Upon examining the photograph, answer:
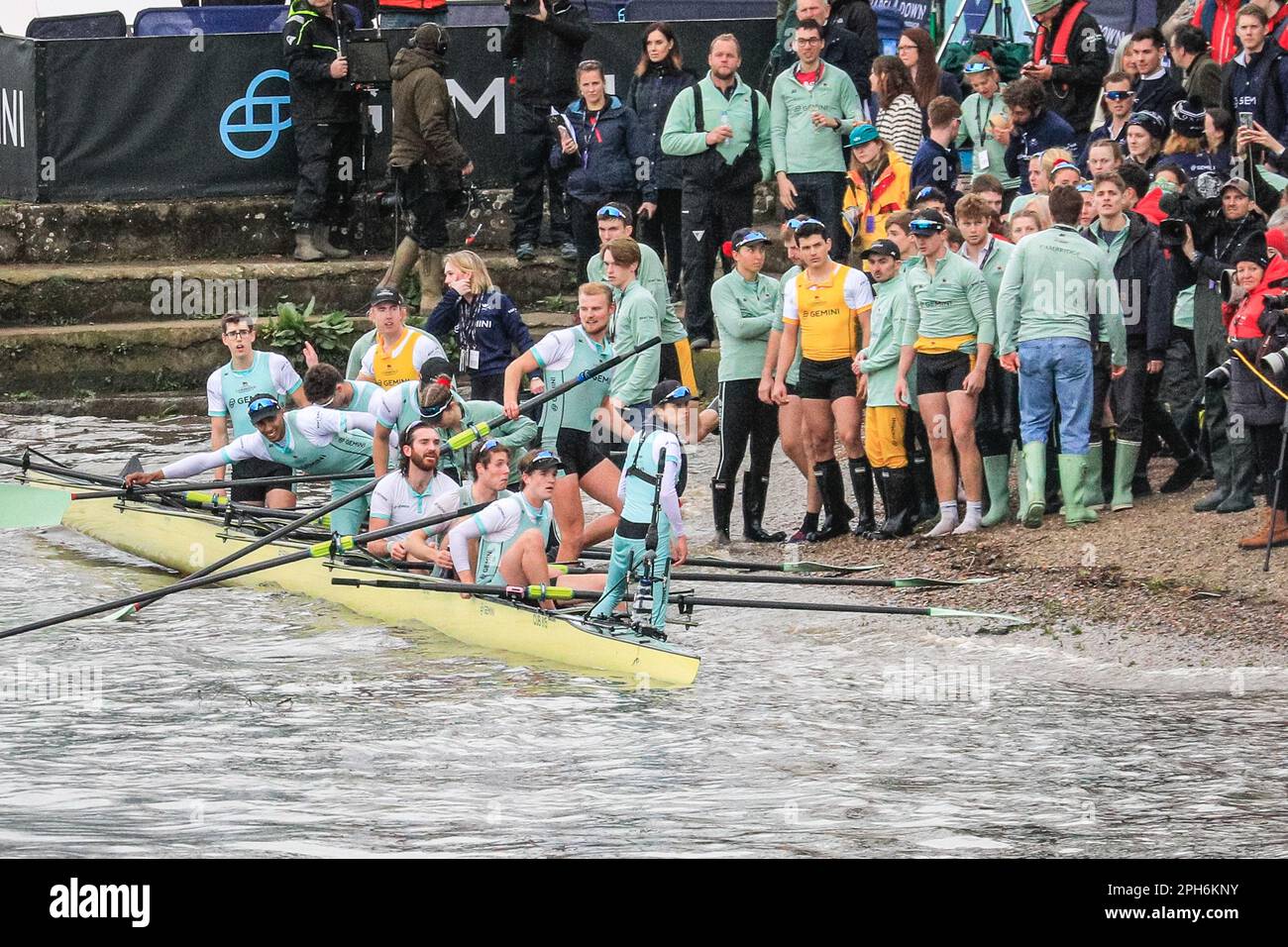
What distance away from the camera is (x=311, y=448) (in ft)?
47.5

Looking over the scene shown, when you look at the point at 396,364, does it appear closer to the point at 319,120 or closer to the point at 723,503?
the point at 723,503

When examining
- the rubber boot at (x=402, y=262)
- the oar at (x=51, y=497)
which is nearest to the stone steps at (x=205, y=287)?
the rubber boot at (x=402, y=262)

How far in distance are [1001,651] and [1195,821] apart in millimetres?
2944

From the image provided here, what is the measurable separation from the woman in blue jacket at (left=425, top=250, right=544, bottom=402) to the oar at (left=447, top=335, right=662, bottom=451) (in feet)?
3.25

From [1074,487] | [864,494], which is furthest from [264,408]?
[1074,487]

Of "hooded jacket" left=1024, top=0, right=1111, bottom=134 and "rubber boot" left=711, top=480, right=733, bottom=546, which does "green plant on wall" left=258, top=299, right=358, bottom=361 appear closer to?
"rubber boot" left=711, top=480, right=733, bottom=546

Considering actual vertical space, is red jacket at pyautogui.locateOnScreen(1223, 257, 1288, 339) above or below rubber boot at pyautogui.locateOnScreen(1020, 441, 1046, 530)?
above

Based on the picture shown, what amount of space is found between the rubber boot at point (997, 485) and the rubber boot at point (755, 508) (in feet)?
5.39

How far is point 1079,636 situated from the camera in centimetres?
1151

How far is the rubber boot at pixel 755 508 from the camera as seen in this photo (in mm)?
14406

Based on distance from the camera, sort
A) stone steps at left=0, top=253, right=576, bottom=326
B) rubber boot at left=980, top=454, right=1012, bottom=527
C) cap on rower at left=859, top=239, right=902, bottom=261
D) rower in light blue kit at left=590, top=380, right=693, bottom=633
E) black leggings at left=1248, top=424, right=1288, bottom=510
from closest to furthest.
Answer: rower in light blue kit at left=590, top=380, right=693, bottom=633
black leggings at left=1248, top=424, right=1288, bottom=510
rubber boot at left=980, top=454, right=1012, bottom=527
cap on rower at left=859, top=239, right=902, bottom=261
stone steps at left=0, top=253, right=576, bottom=326

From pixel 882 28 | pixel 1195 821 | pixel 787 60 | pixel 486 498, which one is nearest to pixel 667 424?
pixel 486 498

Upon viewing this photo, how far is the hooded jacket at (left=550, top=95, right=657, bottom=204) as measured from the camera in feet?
56.9

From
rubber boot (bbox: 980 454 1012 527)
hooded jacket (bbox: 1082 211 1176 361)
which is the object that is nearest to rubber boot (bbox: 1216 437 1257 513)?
hooded jacket (bbox: 1082 211 1176 361)
